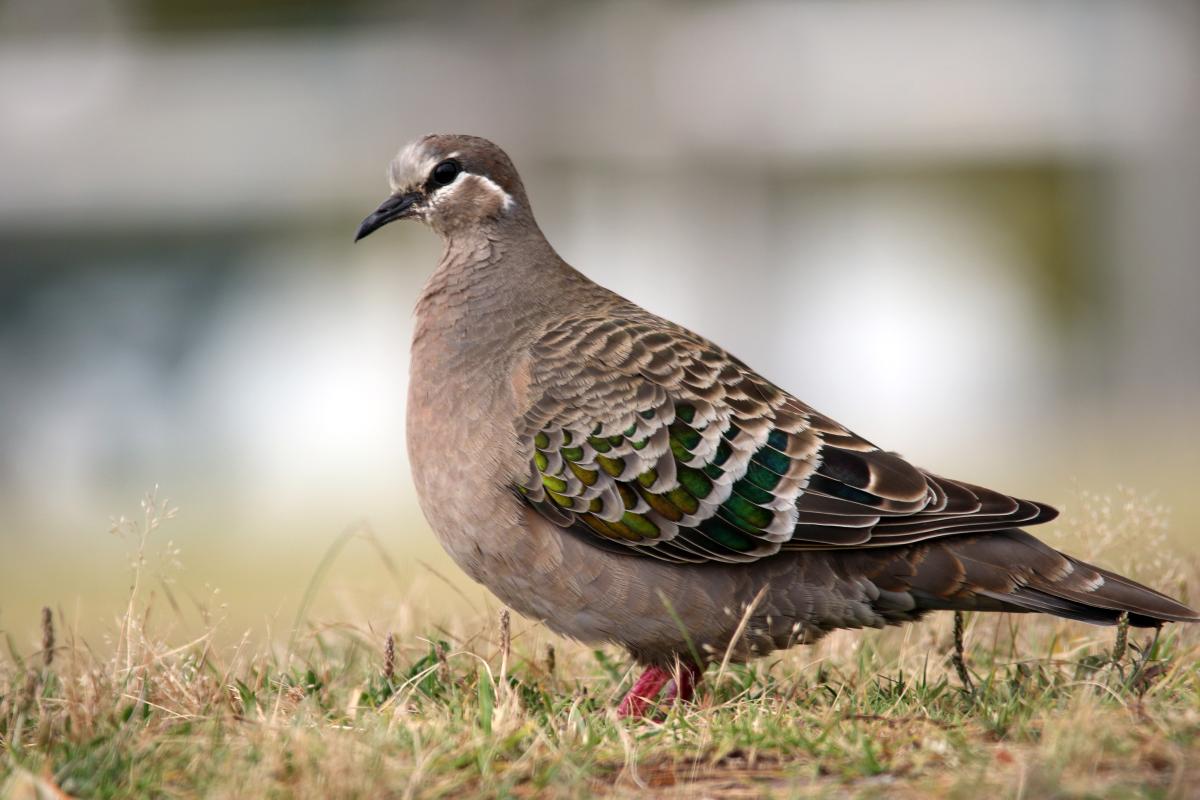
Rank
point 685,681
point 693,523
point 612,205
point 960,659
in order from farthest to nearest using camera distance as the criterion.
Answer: point 612,205, point 685,681, point 693,523, point 960,659

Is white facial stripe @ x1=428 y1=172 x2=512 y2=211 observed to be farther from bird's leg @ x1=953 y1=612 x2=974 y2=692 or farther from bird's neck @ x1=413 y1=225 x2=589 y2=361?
bird's leg @ x1=953 y1=612 x2=974 y2=692

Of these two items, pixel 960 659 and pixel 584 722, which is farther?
pixel 960 659

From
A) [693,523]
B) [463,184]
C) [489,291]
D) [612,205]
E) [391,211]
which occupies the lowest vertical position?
[693,523]

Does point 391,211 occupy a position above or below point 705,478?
above

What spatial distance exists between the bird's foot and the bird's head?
5.92 ft

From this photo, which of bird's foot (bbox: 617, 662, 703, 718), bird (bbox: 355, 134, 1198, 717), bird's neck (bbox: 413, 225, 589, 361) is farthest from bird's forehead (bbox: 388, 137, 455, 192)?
bird's foot (bbox: 617, 662, 703, 718)

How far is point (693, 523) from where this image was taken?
4406mm

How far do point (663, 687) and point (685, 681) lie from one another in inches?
2.9

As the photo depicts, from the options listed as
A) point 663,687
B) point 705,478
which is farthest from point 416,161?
point 663,687

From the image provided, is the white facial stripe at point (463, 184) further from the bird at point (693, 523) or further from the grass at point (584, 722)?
the grass at point (584, 722)

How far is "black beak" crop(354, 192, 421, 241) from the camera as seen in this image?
5426 mm

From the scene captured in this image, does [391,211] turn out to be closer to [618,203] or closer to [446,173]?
[446,173]

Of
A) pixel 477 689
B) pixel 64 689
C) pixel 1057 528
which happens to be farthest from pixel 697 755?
pixel 1057 528

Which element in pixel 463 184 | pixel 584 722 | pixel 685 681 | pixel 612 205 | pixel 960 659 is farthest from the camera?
pixel 612 205
